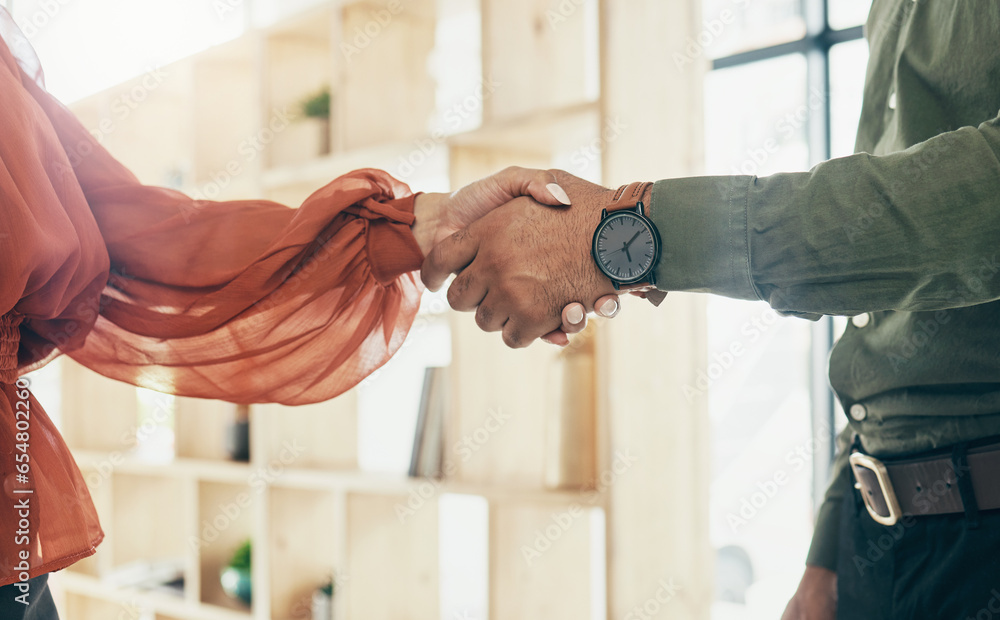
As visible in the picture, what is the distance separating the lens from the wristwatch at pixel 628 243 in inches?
37.0

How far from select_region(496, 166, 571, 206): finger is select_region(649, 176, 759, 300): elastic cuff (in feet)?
0.48

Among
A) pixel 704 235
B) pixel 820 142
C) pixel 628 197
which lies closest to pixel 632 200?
pixel 628 197

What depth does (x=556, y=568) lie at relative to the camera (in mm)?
1889

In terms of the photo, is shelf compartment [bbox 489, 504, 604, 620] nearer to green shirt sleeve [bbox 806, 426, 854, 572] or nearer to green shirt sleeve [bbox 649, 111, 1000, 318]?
green shirt sleeve [bbox 806, 426, 854, 572]

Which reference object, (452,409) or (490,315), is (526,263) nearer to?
(490,315)

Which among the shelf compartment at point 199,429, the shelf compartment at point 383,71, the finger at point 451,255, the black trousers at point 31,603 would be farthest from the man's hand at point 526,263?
the shelf compartment at point 199,429

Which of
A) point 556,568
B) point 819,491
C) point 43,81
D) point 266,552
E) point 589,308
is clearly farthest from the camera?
point 266,552

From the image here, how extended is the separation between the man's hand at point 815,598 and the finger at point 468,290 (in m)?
0.65

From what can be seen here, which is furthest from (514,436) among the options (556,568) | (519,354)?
(556,568)

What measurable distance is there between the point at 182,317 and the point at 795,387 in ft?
5.82

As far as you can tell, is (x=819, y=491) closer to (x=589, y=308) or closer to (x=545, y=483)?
(x=545, y=483)

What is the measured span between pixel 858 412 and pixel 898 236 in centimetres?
33

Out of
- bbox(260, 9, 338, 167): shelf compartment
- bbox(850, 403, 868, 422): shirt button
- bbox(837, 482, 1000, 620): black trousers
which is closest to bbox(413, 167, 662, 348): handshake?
bbox(850, 403, 868, 422): shirt button

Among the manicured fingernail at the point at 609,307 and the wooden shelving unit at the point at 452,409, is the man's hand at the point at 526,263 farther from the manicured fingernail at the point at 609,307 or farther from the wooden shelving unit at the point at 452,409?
the wooden shelving unit at the point at 452,409
